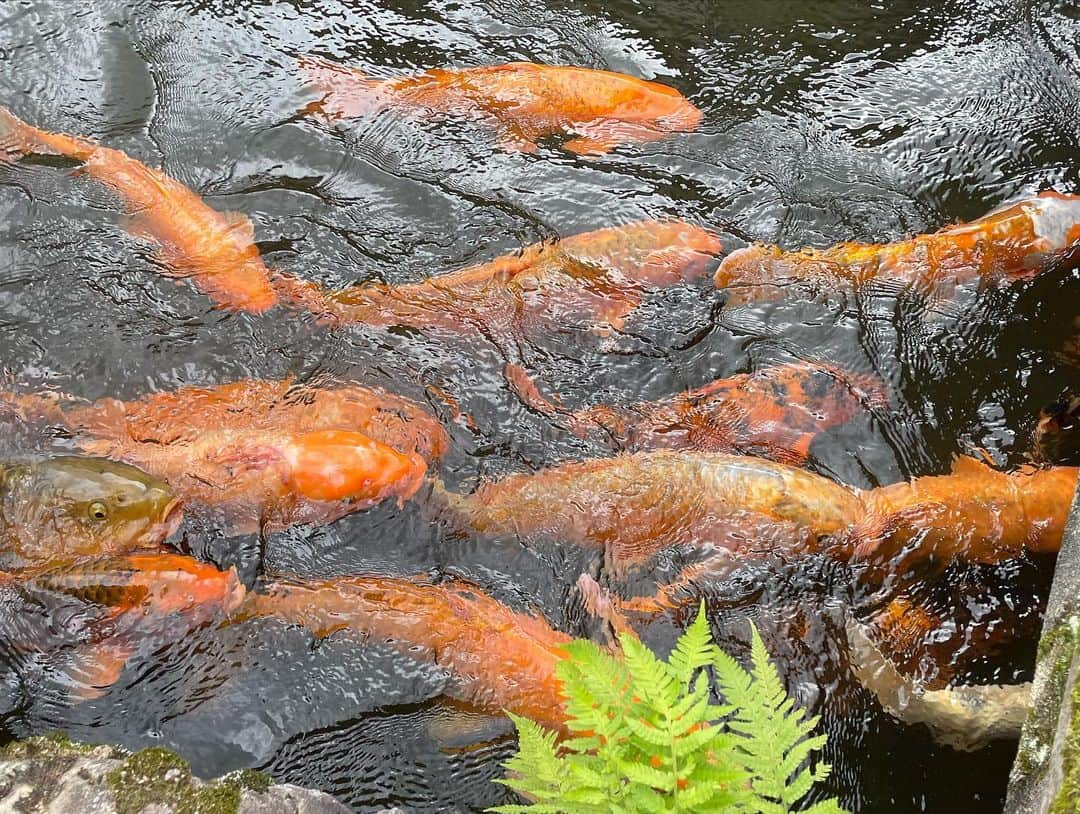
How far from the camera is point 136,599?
4.56 meters

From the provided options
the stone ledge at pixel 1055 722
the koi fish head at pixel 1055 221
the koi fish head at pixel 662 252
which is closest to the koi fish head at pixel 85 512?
the koi fish head at pixel 662 252

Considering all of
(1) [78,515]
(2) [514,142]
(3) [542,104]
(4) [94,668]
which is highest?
(3) [542,104]

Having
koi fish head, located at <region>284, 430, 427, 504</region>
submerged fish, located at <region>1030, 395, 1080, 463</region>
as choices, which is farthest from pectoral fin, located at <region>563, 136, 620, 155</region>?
submerged fish, located at <region>1030, 395, 1080, 463</region>

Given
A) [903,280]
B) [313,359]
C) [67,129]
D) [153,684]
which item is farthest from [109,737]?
[903,280]

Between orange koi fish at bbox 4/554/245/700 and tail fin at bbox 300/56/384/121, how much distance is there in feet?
11.5

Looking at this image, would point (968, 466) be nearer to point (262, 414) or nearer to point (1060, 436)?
point (1060, 436)

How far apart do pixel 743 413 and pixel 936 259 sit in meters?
1.65

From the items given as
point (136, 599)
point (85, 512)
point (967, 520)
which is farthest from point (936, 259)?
point (85, 512)

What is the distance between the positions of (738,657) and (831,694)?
44cm

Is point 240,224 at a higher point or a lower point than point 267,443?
higher

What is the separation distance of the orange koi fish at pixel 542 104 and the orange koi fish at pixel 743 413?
7.05 feet

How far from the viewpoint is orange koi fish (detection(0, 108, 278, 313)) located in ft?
18.6

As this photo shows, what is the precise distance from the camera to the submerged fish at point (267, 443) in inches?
193

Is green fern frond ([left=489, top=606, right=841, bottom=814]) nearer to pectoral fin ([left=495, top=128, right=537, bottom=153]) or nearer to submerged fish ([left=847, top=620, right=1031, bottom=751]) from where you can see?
submerged fish ([left=847, top=620, right=1031, bottom=751])
